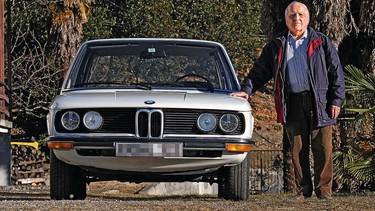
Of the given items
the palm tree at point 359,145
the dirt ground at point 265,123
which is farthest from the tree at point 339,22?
the dirt ground at point 265,123

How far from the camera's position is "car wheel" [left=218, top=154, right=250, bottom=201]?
11023 millimetres

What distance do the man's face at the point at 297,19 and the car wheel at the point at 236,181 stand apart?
Result: 1.27 metres

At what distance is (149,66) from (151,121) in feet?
4.79

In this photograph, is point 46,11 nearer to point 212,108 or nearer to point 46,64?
point 46,64

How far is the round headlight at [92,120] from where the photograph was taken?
10594mm

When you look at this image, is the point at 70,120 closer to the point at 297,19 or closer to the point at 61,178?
the point at 61,178

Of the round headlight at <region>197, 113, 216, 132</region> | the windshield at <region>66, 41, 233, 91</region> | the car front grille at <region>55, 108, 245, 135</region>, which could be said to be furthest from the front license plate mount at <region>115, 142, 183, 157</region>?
the windshield at <region>66, 41, 233, 91</region>

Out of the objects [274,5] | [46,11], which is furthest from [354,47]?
[46,11]

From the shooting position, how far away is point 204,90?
11312mm

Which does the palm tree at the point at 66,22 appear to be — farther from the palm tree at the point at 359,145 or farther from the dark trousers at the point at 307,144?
the dark trousers at the point at 307,144

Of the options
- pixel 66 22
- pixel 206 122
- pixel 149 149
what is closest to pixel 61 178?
pixel 149 149

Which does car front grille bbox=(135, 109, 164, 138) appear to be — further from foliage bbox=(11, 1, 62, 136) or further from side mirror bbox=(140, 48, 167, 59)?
foliage bbox=(11, 1, 62, 136)

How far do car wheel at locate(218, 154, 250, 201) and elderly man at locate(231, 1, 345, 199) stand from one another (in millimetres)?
495

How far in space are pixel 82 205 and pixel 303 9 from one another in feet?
8.96
